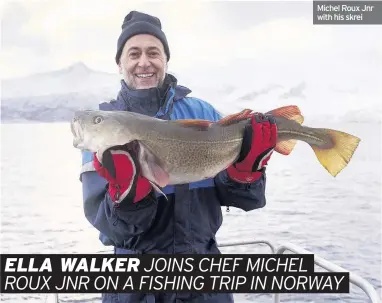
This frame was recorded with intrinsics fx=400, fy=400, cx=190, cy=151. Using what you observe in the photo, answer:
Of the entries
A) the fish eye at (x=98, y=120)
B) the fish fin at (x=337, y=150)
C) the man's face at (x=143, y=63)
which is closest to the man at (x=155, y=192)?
the man's face at (x=143, y=63)

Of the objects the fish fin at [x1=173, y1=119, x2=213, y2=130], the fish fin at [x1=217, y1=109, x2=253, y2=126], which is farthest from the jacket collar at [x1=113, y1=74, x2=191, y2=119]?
the fish fin at [x1=217, y1=109, x2=253, y2=126]

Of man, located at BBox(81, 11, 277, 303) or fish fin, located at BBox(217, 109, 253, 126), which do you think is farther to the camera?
fish fin, located at BBox(217, 109, 253, 126)

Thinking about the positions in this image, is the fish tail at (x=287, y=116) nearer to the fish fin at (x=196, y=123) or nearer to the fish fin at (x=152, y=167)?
the fish fin at (x=196, y=123)

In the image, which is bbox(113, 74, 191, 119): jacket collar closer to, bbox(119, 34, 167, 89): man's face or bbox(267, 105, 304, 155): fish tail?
bbox(119, 34, 167, 89): man's face

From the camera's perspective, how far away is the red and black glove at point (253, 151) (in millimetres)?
2418

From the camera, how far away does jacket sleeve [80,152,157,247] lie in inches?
83.7

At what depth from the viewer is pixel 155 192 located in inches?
89.4

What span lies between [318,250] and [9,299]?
23.7 feet

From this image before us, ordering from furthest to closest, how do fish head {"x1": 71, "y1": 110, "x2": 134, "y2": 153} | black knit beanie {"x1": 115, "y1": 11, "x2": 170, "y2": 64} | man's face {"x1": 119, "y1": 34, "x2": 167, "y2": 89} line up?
1. black knit beanie {"x1": 115, "y1": 11, "x2": 170, "y2": 64}
2. man's face {"x1": 119, "y1": 34, "x2": 167, "y2": 89}
3. fish head {"x1": 71, "y1": 110, "x2": 134, "y2": 153}

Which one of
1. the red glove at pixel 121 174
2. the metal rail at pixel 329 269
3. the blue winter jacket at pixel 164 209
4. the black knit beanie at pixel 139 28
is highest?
the black knit beanie at pixel 139 28

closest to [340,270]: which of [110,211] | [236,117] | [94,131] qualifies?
[236,117]

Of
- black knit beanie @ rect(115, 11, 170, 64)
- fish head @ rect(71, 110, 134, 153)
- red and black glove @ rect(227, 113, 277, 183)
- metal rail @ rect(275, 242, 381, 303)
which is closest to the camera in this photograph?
fish head @ rect(71, 110, 134, 153)

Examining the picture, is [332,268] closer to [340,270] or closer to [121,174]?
[340,270]

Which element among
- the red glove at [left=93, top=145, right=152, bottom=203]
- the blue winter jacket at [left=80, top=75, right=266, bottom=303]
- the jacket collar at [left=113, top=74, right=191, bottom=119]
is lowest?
the blue winter jacket at [left=80, top=75, right=266, bottom=303]
